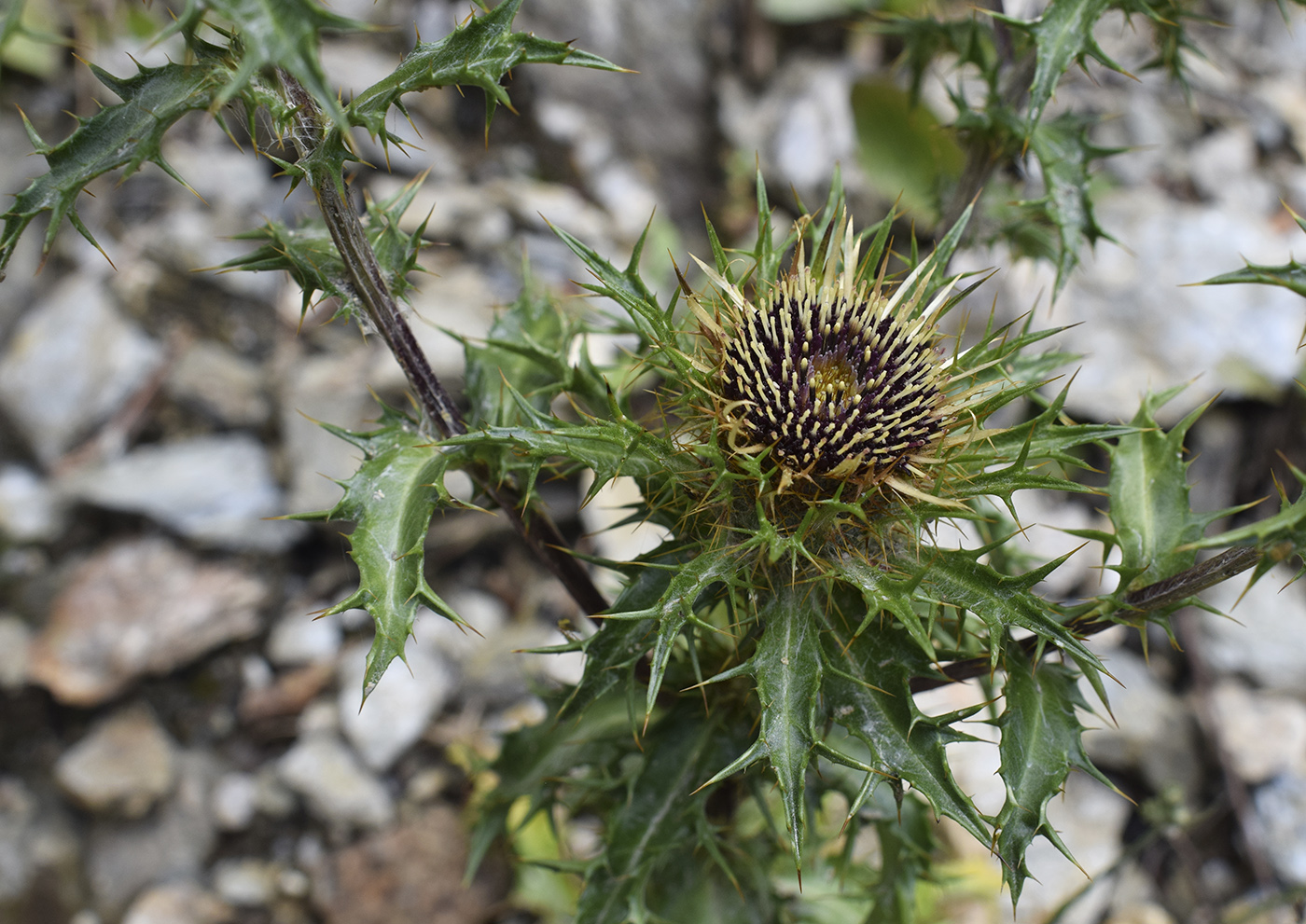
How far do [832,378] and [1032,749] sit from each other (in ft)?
2.92

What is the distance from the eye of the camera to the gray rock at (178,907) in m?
3.93

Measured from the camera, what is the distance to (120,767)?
420cm

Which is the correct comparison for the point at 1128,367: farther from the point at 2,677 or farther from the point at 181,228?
the point at 2,677

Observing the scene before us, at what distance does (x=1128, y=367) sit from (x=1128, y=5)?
336cm

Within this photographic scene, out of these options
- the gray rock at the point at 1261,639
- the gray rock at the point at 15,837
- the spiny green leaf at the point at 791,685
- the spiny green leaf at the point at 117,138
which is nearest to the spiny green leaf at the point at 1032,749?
the spiny green leaf at the point at 791,685

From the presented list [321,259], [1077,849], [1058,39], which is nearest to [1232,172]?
[1077,849]

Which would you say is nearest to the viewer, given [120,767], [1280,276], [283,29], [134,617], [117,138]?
[283,29]

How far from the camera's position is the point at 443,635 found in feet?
15.1

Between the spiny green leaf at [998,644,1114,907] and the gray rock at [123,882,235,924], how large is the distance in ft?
12.0

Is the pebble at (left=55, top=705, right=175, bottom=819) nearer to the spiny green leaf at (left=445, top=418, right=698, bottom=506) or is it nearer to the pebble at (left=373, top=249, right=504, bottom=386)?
the pebble at (left=373, top=249, right=504, bottom=386)

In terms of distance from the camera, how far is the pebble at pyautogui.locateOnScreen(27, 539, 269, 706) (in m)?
4.23

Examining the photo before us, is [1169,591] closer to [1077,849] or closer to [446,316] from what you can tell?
[1077,849]

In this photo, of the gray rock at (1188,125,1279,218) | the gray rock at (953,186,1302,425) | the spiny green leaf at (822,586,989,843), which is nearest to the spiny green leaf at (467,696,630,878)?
the spiny green leaf at (822,586,989,843)

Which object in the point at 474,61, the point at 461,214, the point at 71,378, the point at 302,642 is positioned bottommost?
the point at 474,61
